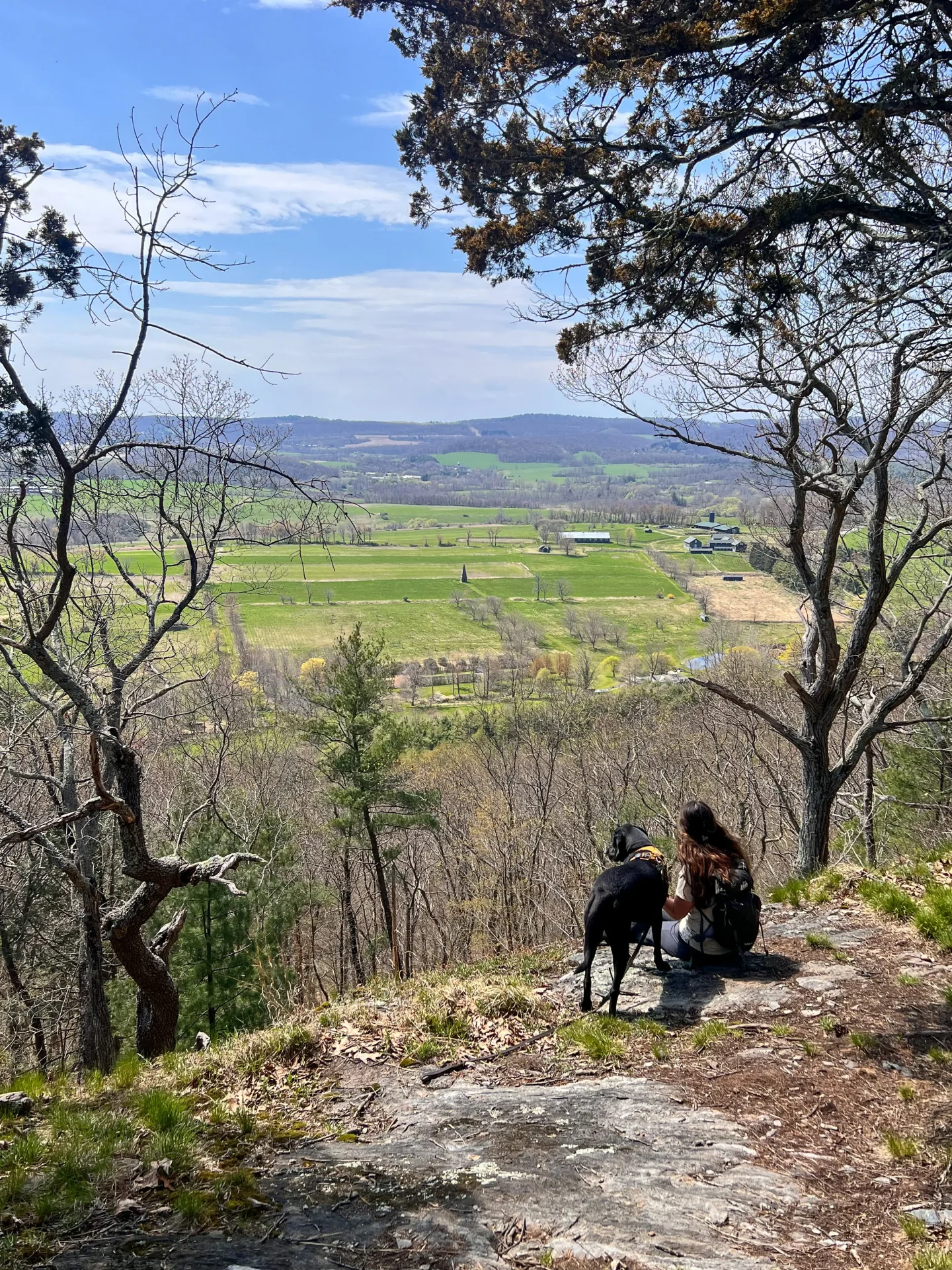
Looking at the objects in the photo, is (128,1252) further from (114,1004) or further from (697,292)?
(114,1004)

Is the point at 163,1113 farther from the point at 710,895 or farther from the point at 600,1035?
the point at 710,895

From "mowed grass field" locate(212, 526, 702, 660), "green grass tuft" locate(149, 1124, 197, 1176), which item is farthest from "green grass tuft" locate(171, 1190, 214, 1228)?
"mowed grass field" locate(212, 526, 702, 660)

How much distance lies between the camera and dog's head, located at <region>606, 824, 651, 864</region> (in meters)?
5.20

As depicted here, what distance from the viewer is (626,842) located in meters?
5.27

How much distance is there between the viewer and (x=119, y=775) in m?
7.18

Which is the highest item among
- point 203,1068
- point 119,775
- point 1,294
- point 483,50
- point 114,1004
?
point 483,50

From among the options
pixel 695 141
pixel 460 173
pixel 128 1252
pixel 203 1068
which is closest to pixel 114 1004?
pixel 203 1068

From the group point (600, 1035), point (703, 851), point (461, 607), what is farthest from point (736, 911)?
point (461, 607)

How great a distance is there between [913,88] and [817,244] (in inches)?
35.7

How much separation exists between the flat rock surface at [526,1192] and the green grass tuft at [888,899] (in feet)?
9.88

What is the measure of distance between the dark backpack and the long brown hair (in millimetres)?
43

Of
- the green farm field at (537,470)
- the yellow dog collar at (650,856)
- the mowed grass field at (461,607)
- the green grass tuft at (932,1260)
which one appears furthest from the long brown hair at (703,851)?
the green farm field at (537,470)

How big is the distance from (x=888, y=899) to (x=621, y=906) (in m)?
2.71

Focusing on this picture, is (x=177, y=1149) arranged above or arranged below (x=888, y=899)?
below
